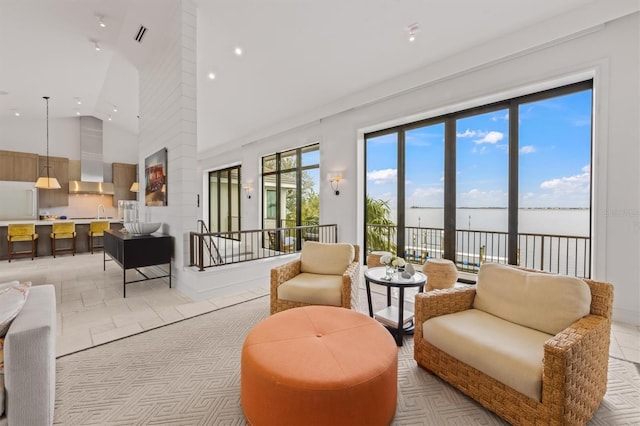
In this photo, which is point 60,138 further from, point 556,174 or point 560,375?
point 556,174

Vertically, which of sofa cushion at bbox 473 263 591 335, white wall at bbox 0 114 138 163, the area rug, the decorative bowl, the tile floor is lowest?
the area rug

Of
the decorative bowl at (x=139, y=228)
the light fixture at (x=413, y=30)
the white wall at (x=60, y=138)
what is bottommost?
the decorative bowl at (x=139, y=228)

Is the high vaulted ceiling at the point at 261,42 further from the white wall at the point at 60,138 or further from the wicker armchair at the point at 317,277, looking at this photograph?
the wicker armchair at the point at 317,277

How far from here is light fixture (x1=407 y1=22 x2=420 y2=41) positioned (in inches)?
136

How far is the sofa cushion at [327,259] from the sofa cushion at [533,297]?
1.42 metres

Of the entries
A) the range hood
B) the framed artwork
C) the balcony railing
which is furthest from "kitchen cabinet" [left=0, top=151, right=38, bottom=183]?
the balcony railing

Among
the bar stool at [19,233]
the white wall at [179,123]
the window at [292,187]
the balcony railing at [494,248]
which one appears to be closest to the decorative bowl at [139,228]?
the white wall at [179,123]

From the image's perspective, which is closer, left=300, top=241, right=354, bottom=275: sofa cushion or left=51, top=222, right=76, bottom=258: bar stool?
left=300, top=241, right=354, bottom=275: sofa cushion

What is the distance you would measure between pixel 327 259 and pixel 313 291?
0.58m

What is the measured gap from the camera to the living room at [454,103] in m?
2.88

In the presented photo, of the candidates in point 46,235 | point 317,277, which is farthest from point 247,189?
point 317,277

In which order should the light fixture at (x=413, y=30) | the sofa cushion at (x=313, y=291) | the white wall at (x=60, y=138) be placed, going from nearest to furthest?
the sofa cushion at (x=313, y=291) → the light fixture at (x=413, y=30) → the white wall at (x=60, y=138)

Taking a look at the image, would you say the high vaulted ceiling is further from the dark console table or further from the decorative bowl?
the dark console table

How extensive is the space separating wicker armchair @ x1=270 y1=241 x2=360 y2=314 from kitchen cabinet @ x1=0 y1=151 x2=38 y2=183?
8157mm
